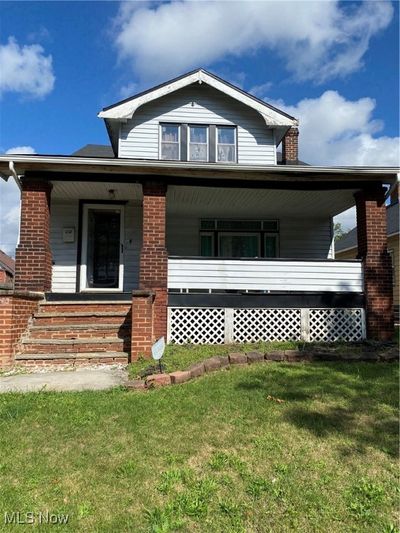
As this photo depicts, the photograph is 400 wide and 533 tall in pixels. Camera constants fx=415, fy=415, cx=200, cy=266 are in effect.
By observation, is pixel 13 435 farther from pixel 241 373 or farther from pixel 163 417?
pixel 241 373

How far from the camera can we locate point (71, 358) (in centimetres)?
639

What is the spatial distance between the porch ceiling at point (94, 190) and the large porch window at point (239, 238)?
2.47m

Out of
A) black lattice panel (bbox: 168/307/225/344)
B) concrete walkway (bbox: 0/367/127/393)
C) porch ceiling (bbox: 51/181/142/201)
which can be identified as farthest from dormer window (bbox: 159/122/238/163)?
concrete walkway (bbox: 0/367/127/393)

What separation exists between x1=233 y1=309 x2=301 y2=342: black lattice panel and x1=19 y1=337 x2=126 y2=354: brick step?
222cm

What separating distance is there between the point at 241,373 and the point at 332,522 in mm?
2940

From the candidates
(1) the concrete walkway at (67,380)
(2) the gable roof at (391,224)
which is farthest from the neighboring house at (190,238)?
(2) the gable roof at (391,224)

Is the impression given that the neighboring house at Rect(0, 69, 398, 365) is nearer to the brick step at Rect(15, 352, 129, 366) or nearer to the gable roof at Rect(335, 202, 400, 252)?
the brick step at Rect(15, 352, 129, 366)

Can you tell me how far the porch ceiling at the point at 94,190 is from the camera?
8.75 m

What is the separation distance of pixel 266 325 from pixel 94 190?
15.9 ft

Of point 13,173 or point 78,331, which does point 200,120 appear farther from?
point 78,331

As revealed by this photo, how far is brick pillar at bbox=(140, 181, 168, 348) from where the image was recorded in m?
7.70

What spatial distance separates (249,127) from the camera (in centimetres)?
1045

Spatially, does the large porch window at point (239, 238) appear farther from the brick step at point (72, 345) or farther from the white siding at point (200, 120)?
the brick step at point (72, 345)

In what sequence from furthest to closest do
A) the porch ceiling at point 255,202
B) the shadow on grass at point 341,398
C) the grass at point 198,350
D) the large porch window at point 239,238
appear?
the large porch window at point 239,238, the porch ceiling at point 255,202, the grass at point 198,350, the shadow on grass at point 341,398
